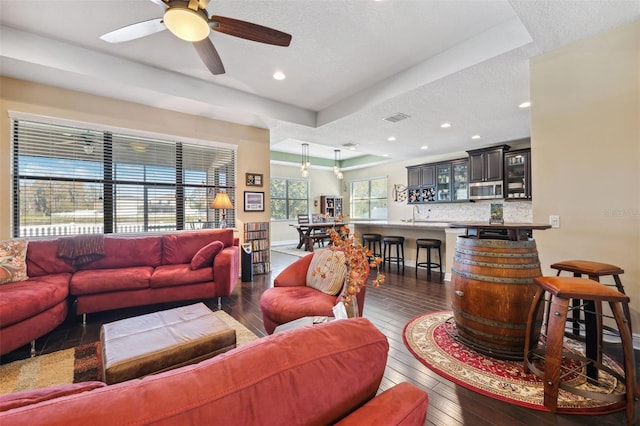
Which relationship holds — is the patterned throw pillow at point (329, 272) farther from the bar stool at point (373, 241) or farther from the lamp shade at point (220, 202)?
the bar stool at point (373, 241)

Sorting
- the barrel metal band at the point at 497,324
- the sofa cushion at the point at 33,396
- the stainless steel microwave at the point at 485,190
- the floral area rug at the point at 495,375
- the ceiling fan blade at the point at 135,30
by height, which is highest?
A: the ceiling fan blade at the point at 135,30

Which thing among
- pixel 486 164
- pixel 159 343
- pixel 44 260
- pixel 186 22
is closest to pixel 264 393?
pixel 159 343

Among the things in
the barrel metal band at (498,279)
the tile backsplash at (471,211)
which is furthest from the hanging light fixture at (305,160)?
the barrel metal band at (498,279)

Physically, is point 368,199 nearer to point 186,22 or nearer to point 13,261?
point 186,22

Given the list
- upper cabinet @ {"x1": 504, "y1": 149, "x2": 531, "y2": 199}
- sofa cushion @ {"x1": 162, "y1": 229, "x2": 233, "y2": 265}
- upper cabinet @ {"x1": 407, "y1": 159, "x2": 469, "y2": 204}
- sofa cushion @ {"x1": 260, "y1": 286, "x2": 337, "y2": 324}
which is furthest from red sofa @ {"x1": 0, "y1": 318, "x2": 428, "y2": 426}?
upper cabinet @ {"x1": 407, "y1": 159, "x2": 469, "y2": 204}

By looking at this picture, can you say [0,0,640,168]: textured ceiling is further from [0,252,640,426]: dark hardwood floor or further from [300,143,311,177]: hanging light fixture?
[300,143,311,177]: hanging light fixture

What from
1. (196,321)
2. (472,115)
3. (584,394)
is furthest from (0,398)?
(472,115)

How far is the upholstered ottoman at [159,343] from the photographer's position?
58.3 inches

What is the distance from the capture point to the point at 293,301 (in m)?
2.22

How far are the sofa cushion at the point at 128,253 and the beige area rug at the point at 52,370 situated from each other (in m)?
1.17

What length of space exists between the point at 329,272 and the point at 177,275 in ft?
6.41

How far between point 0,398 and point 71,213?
4.15 meters

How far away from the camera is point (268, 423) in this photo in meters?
0.52

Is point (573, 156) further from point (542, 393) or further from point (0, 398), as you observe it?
point (0, 398)
